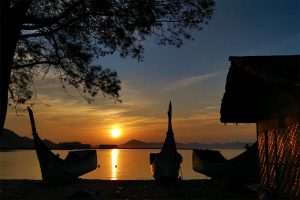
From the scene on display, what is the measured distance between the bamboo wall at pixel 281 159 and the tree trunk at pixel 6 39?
26.6ft

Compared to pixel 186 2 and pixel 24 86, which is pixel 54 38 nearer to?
pixel 24 86

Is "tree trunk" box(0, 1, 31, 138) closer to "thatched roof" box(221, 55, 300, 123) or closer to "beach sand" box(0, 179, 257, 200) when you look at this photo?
"beach sand" box(0, 179, 257, 200)

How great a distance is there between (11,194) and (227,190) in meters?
9.54

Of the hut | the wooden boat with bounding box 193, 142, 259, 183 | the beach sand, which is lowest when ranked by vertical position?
the beach sand

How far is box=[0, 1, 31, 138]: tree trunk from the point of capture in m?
10.8

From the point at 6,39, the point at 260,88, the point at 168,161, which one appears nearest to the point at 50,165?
the point at 168,161

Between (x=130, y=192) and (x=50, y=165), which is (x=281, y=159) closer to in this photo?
(x=130, y=192)

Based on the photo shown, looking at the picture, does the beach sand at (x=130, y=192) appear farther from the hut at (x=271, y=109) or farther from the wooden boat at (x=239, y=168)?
the hut at (x=271, y=109)

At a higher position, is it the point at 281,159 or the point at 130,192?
the point at 281,159

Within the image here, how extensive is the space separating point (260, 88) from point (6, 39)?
8590mm

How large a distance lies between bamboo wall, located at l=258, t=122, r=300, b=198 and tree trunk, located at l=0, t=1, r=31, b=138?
26.6 ft

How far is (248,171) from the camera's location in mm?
17703

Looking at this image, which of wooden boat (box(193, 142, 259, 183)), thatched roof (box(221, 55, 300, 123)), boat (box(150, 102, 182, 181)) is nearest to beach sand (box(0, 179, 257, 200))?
wooden boat (box(193, 142, 259, 183))

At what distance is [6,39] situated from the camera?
10.9 m
